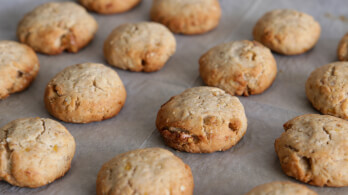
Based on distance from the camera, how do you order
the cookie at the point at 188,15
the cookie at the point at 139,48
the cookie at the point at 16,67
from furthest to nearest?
1. the cookie at the point at 188,15
2. the cookie at the point at 139,48
3. the cookie at the point at 16,67

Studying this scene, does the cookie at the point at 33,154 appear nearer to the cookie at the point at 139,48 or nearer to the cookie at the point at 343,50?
the cookie at the point at 139,48

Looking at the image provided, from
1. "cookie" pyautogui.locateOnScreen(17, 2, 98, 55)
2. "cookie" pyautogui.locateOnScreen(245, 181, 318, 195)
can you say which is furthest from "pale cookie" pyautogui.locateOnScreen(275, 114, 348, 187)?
"cookie" pyautogui.locateOnScreen(17, 2, 98, 55)

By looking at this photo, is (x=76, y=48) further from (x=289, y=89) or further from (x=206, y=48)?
(x=289, y=89)

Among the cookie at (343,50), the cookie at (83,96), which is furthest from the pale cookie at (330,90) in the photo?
the cookie at (83,96)

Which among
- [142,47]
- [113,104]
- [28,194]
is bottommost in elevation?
[28,194]

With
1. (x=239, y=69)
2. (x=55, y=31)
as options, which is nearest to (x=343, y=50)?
(x=239, y=69)

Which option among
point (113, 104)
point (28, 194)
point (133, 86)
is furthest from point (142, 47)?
point (28, 194)
